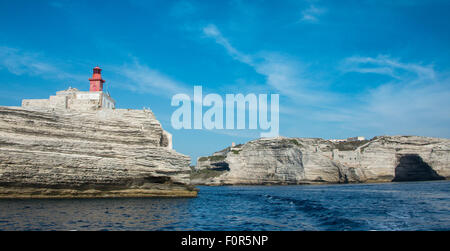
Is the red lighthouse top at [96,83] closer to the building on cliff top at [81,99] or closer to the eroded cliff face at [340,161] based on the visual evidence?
the building on cliff top at [81,99]

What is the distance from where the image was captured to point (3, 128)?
97.2 feet

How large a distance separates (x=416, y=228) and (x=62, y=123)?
105ft

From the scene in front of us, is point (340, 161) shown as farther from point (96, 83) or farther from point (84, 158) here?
point (84, 158)

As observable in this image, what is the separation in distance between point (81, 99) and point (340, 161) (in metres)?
77.2

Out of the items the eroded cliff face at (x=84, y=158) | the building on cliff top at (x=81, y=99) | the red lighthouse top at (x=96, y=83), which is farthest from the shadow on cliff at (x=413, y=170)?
the red lighthouse top at (x=96, y=83)

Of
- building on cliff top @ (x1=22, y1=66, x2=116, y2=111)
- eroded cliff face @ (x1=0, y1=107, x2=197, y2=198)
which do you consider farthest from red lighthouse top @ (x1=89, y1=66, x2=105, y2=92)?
eroded cliff face @ (x1=0, y1=107, x2=197, y2=198)

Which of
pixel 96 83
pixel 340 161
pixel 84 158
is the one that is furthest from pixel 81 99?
pixel 340 161

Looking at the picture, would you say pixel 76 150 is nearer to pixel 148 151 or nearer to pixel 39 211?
pixel 148 151

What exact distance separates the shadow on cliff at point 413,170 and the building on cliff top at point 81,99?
89865 millimetres

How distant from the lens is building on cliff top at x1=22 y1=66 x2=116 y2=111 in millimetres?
46219

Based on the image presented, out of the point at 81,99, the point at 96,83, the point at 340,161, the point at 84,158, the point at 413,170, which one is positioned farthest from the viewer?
the point at 413,170

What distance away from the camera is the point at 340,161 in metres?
96.8

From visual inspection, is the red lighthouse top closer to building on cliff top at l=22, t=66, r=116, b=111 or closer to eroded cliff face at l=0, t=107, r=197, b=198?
building on cliff top at l=22, t=66, r=116, b=111
